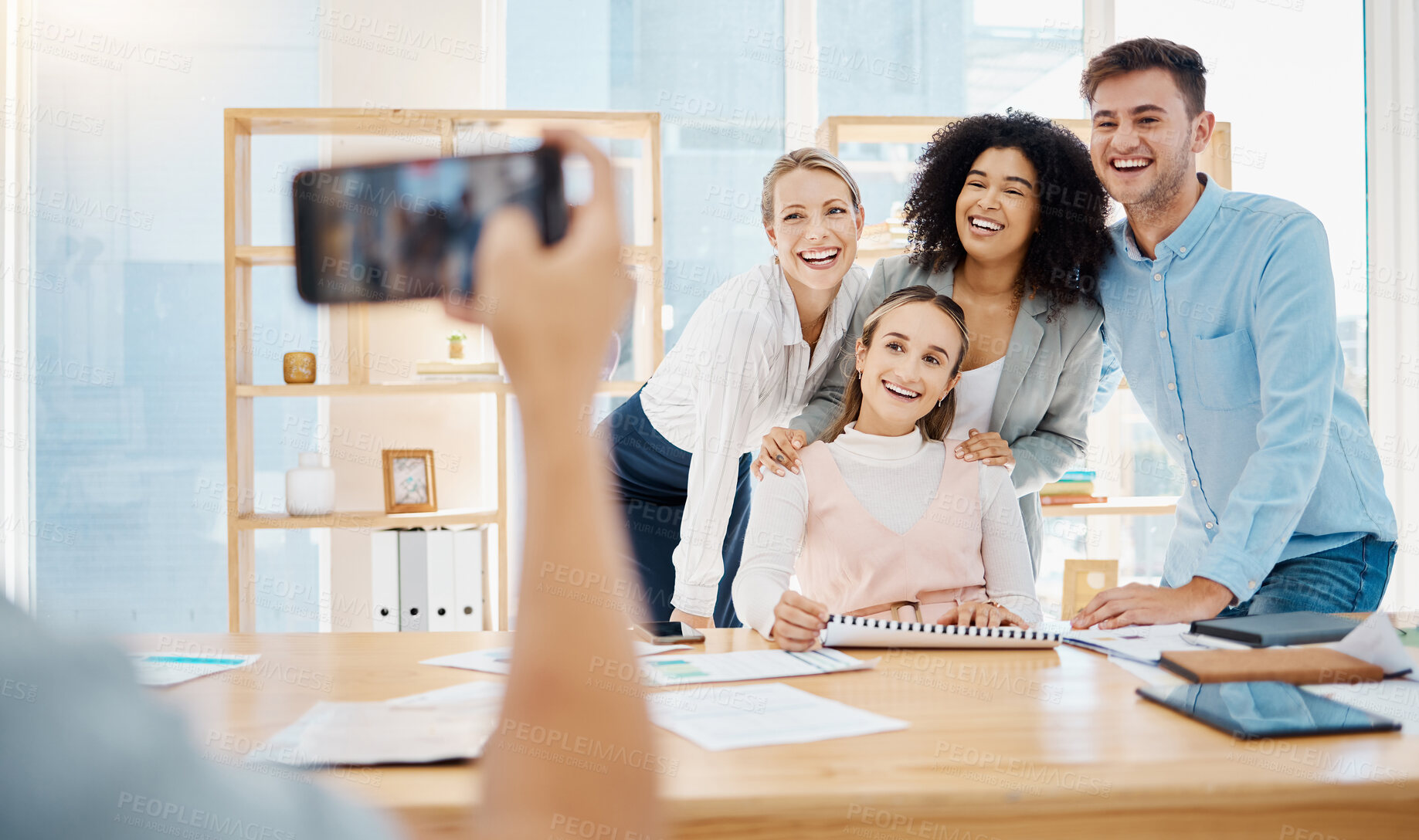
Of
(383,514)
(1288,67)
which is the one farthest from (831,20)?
(383,514)

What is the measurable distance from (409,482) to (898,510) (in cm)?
186

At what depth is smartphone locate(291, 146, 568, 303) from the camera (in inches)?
16.8

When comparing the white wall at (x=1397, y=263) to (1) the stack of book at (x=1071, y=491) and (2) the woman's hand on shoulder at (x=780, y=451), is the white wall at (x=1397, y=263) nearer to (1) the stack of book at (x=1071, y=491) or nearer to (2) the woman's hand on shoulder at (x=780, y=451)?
(1) the stack of book at (x=1071, y=491)

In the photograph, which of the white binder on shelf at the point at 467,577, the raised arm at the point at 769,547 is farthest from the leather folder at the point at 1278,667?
the white binder on shelf at the point at 467,577

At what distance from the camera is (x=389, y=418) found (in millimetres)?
3285

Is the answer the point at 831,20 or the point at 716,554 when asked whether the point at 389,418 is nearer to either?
the point at 716,554

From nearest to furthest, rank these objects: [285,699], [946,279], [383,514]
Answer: [285,699] < [946,279] < [383,514]

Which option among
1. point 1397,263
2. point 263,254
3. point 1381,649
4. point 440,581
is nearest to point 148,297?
point 263,254

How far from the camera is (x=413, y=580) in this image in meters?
2.88

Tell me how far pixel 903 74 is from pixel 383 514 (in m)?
2.37

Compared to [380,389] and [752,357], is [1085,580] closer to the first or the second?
[752,357]

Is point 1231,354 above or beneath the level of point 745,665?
above

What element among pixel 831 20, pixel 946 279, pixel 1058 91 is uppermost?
pixel 831 20

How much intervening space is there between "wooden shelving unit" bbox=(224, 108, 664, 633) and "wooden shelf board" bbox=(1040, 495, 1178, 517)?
1.37 metres
